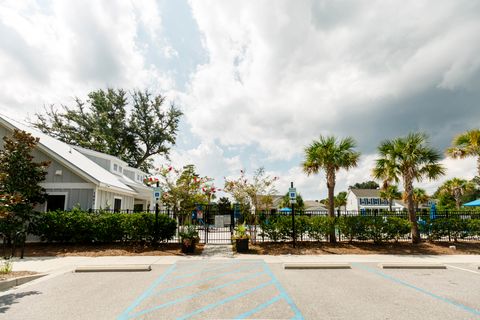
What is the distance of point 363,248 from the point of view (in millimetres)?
12234

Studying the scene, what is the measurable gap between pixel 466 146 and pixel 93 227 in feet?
63.3

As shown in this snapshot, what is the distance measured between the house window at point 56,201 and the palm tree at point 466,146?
21.3m

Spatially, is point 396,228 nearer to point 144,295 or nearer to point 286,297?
point 286,297

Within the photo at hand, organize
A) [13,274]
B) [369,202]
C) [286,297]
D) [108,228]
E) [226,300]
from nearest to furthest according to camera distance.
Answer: [226,300]
[286,297]
[13,274]
[108,228]
[369,202]

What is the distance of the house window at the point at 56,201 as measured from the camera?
567 inches

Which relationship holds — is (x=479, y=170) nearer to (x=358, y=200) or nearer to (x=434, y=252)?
(x=434, y=252)

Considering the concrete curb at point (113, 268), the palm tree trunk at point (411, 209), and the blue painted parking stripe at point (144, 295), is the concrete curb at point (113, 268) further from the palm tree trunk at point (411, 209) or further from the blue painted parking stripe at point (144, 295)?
the palm tree trunk at point (411, 209)

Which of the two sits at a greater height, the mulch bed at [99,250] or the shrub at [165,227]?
the shrub at [165,227]

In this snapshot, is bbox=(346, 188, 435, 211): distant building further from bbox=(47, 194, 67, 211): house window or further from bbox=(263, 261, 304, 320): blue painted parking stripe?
bbox=(47, 194, 67, 211): house window

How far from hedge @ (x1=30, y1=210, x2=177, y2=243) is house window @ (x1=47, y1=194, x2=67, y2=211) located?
187 cm

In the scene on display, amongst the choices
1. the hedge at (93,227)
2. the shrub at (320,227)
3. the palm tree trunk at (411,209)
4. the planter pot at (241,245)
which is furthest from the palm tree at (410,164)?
the hedge at (93,227)

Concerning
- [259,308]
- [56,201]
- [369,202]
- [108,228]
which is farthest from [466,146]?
[369,202]

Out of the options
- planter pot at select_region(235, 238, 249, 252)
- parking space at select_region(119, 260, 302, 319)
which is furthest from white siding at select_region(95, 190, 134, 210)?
parking space at select_region(119, 260, 302, 319)

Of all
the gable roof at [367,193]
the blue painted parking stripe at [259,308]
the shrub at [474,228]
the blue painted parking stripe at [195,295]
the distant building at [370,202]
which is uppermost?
the gable roof at [367,193]
